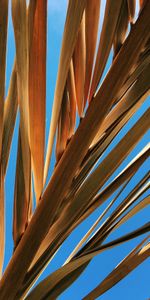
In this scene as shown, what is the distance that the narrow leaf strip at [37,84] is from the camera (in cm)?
65

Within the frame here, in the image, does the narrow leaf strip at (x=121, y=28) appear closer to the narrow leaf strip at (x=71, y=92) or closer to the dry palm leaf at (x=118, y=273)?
the narrow leaf strip at (x=71, y=92)

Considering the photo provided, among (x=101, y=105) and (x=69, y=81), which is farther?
(x=69, y=81)

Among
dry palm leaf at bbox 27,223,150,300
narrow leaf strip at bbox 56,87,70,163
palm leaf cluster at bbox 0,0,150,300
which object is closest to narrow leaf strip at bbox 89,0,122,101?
palm leaf cluster at bbox 0,0,150,300

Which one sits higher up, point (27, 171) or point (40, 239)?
point (27, 171)

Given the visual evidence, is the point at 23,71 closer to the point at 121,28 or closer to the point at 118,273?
the point at 121,28

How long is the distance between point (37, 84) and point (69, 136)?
0.40ft

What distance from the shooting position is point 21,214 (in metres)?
0.69

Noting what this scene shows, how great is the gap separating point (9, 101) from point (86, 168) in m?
0.19

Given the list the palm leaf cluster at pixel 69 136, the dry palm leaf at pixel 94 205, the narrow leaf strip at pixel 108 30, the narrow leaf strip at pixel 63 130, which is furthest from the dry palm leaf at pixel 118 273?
the narrow leaf strip at pixel 108 30

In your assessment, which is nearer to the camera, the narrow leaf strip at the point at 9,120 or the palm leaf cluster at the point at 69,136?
the palm leaf cluster at the point at 69,136

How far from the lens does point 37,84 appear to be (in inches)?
26.4

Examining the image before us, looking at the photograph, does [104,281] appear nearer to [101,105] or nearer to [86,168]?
[86,168]

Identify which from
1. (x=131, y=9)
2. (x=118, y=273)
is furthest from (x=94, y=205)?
(x=131, y=9)

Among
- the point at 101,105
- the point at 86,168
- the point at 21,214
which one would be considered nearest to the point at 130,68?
the point at 101,105
